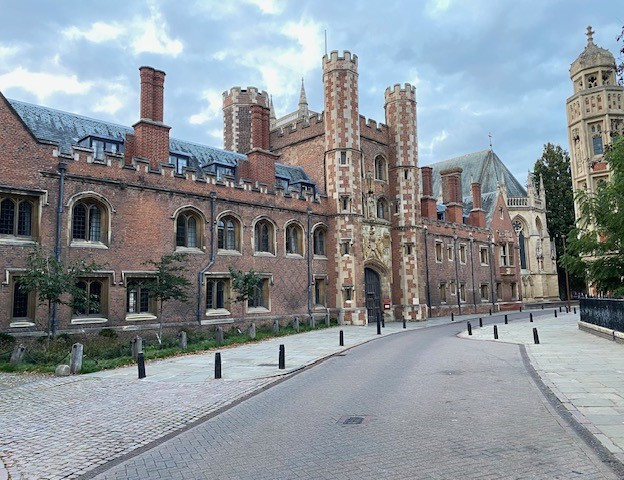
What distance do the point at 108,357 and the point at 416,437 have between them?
12.9m

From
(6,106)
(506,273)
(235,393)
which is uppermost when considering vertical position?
(6,106)

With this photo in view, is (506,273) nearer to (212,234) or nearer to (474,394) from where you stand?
(212,234)

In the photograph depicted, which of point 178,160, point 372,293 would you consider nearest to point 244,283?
point 178,160

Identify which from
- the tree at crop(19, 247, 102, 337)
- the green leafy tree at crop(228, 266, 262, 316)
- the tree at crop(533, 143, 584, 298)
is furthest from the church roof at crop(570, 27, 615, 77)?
the tree at crop(19, 247, 102, 337)

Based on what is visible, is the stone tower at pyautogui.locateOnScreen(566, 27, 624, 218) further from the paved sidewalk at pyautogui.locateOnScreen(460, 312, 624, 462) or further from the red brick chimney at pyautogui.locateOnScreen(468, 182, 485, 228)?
the paved sidewalk at pyautogui.locateOnScreen(460, 312, 624, 462)

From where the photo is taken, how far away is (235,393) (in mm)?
10742

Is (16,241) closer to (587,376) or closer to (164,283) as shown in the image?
(164,283)

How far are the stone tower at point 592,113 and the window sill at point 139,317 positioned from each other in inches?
1548

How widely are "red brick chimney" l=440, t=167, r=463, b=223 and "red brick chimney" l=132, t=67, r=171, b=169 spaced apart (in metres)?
28.7

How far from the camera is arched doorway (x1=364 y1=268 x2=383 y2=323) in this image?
3353 centimetres

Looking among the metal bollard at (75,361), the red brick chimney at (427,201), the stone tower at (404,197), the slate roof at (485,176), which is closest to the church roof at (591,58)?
the slate roof at (485,176)

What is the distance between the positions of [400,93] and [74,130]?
2376 cm

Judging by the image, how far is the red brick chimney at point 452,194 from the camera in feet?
146

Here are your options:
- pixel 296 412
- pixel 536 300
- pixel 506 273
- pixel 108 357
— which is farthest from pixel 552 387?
pixel 536 300
